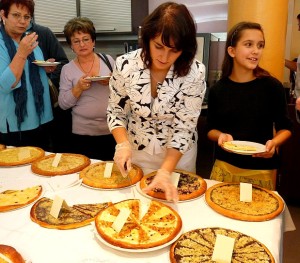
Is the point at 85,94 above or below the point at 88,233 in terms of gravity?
above

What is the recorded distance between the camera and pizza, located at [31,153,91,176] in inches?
63.4

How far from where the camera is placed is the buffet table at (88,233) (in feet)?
3.34

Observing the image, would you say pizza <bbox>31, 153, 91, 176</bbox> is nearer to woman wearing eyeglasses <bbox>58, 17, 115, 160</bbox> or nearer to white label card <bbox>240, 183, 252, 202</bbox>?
woman wearing eyeglasses <bbox>58, 17, 115, 160</bbox>

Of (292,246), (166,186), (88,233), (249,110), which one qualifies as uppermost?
(249,110)

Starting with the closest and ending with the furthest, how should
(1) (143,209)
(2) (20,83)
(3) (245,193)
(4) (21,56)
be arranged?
(1) (143,209)
(3) (245,193)
(4) (21,56)
(2) (20,83)

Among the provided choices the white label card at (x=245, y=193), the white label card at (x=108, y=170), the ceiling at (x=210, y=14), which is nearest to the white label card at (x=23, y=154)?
the white label card at (x=108, y=170)

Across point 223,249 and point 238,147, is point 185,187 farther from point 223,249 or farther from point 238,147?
point 223,249

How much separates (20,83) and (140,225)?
53.9 inches

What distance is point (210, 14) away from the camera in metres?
3.57

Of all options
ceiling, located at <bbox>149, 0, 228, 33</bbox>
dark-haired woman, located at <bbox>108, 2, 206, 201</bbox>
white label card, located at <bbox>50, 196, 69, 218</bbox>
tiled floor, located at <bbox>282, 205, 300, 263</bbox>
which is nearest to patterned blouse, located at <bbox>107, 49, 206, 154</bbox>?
dark-haired woman, located at <bbox>108, 2, 206, 201</bbox>

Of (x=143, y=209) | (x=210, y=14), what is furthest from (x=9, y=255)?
(x=210, y=14)

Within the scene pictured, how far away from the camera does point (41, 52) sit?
235 cm

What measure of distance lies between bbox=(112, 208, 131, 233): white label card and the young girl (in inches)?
28.7

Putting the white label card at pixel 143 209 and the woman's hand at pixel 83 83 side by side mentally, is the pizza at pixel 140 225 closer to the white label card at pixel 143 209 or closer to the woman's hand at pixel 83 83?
the white label card at pixel 143 209
